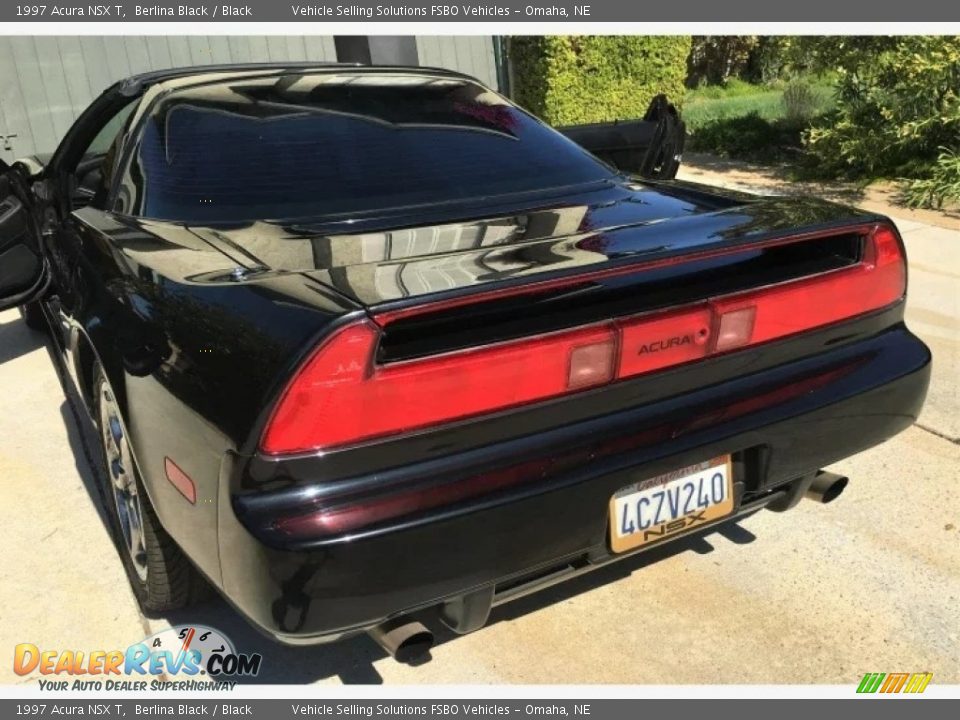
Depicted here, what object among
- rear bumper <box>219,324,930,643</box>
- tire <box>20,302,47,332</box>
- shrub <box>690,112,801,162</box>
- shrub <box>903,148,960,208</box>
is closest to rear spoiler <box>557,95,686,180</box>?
rear bumper <box>219,324,930,643</box>

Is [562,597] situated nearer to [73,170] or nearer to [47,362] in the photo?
[73,170]

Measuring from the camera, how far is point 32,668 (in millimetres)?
2506

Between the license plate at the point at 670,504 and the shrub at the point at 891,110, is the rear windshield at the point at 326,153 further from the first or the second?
the shrub at the point at 891,110

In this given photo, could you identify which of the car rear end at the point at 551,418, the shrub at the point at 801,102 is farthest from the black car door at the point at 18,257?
the shrub at the point at 801,102

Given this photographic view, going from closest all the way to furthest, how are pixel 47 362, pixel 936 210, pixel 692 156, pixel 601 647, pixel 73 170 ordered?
pixel 601 647, pixel 73 170, pixel 47 362, pixel 936 210, pixel 692 156

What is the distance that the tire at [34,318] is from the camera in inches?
211

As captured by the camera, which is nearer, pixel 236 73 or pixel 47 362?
pixel 236 73

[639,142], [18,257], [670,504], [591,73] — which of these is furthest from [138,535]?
[591,73]

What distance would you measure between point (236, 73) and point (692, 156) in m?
7.94

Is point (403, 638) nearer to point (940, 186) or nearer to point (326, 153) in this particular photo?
point (326, 153)

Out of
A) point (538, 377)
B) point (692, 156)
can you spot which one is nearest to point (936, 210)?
point (692, 156)

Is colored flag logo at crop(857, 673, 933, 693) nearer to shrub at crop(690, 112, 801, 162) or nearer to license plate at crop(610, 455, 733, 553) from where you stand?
license plate at crop(610, 455, 733, 553)

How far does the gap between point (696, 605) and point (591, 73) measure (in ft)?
30.6

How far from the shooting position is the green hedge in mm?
10586
